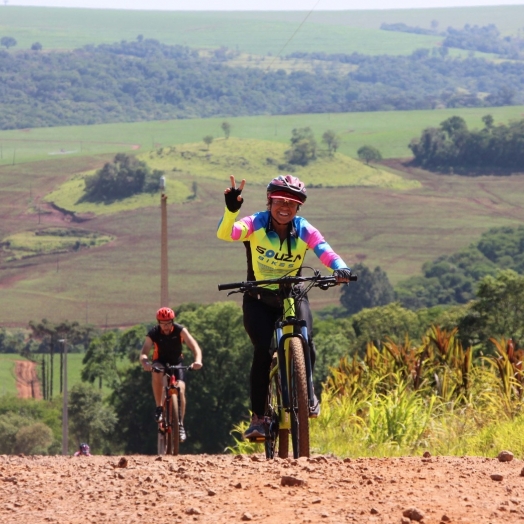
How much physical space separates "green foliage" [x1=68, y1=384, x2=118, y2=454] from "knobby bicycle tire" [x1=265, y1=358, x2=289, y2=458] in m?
58.2

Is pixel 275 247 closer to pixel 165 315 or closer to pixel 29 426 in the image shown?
pixel 165 315

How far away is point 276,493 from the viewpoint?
523 centimetres

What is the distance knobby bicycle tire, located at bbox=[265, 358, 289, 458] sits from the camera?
714 cm

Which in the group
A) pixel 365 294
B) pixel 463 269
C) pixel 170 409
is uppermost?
pixel 170 409

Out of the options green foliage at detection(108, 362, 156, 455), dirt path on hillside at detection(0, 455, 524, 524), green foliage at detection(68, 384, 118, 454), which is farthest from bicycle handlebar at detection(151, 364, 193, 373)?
green foliage at detection(68, 384, 118, 454)

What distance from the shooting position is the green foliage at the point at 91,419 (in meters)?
67.8

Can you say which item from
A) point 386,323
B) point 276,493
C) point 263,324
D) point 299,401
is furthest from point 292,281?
point 386,323

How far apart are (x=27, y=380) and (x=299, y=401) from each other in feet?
339

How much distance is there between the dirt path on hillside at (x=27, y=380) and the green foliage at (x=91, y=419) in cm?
2551

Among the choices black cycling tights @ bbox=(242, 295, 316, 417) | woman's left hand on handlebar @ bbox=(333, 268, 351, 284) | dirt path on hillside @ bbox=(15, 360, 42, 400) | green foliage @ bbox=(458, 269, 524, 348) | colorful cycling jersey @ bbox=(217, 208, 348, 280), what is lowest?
dirt path on hillside @ bbox=(15, 360, 42, 400)

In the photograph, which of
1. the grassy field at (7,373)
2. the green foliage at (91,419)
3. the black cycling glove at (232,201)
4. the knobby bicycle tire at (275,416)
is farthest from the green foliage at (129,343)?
the black cycling glove at (232,201)

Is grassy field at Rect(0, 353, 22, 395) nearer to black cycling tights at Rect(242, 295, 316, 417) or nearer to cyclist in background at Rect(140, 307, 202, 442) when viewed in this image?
cyclist in background at Rect(140, 307, 202, 442)

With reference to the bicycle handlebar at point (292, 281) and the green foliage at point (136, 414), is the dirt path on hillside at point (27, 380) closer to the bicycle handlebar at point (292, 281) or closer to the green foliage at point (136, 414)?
the green foliage at point (136, 414)

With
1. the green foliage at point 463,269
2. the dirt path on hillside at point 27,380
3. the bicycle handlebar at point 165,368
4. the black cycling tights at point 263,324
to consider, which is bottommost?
the dirt path on hillside at point 27,380
